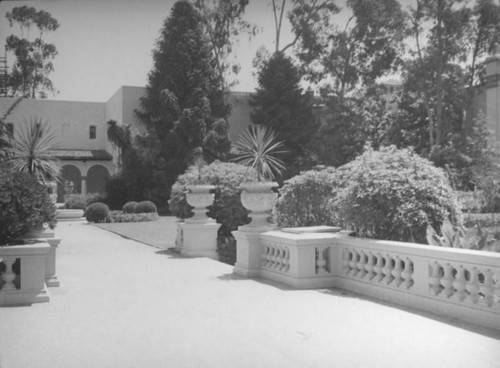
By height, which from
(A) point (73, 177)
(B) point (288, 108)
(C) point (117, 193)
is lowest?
(C) point (117, 193)

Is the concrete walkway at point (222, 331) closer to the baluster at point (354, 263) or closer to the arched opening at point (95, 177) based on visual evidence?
the baluster at point (354, 263)

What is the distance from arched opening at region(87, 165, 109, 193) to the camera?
48.5m

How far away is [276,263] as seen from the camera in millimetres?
9797

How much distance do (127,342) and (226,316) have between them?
151 cm

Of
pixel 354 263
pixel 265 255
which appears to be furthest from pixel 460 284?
pixel 265 255

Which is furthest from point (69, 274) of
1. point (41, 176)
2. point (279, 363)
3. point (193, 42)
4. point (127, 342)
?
point (193, 42)

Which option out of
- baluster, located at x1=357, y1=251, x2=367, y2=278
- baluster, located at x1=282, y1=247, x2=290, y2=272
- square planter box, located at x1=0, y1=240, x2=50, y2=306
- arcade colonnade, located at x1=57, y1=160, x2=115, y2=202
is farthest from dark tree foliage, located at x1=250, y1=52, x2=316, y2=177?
square planter box, located at x1=0, y1=240, x2=50, y2=306

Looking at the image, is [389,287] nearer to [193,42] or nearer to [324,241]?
[324,241]

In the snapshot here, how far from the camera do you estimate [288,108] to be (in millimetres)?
38500

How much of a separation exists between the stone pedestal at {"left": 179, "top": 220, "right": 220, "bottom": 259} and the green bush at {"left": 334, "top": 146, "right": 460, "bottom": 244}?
5248 mm

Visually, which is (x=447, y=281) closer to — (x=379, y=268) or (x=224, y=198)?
(x=379, y=268)

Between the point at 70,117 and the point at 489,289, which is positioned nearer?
the point at 489,289

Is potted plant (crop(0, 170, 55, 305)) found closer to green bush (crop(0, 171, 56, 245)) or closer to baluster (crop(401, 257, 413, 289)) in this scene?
green bush (crop(0, 171, 56, 245))

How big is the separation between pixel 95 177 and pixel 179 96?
12.8 meters
